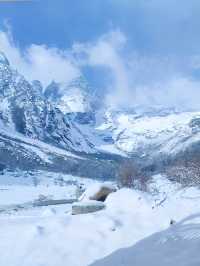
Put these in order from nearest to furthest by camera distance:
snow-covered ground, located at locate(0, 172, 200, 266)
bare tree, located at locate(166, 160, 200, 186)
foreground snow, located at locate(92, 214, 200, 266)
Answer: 1. foreground snow, located at locate(92, 214, 200, 266)
2. snow-covered ground, located at locate(0, 172, 200, 266)
3. bare tree, located at locate(166, 160, 200, 186)

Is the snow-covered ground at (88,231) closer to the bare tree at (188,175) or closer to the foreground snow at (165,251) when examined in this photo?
the foreground snow at (165,251)

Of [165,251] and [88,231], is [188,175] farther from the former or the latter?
[165,251]

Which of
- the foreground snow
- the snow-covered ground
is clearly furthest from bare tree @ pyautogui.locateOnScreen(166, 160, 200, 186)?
the foreground snow

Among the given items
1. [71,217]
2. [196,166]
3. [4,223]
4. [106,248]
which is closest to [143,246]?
[106,248]

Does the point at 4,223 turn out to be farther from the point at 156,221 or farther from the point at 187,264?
the point at 187,264

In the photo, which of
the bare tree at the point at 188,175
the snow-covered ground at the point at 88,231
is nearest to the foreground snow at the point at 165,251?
the snow-covered ground at the point at 88,231

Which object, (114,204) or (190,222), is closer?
(190,222)

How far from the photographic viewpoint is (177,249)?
12078 millimetres

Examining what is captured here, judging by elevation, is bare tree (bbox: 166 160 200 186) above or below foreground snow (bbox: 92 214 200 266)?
above

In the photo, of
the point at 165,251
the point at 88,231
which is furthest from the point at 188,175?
the point at 165,251

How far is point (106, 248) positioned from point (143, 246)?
0.93 m

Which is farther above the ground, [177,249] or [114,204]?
[114,204]

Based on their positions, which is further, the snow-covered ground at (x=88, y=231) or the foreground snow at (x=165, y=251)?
the snow-covered ground at (x=88, y=231)

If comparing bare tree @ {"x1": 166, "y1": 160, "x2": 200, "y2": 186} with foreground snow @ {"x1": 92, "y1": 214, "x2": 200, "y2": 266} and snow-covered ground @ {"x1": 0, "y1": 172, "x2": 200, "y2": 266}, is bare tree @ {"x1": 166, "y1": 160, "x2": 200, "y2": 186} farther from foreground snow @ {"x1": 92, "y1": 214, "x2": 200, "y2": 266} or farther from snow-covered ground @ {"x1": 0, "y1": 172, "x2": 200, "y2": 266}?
foreground snow @ {"x1": 92, "y1": 214, "x2": 200, "y2": 266}
